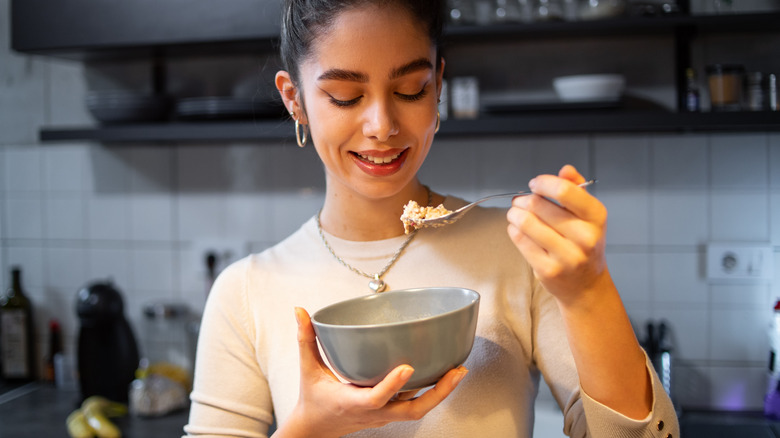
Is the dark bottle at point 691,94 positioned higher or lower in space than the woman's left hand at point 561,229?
higher

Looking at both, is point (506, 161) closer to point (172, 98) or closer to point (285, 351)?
point (172, 98)

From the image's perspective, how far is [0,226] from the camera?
257 cm

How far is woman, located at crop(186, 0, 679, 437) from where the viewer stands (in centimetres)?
75

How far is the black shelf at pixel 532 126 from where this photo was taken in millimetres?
1720

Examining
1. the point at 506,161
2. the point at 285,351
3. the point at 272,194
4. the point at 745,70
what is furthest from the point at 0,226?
the point at 745,70

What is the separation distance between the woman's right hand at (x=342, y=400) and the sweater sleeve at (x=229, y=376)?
0.17 m

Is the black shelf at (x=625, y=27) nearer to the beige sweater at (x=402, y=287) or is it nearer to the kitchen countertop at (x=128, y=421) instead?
the beige sweater at (x=402, y=287)

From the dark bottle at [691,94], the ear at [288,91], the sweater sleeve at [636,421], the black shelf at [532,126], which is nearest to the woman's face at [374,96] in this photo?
the ear at [288,91]

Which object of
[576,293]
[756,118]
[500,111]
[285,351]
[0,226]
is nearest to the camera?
[576,293]

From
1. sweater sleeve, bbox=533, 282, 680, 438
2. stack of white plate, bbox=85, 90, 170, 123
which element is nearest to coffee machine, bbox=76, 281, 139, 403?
stack of white plate, bbox=85, 90, 170, 123

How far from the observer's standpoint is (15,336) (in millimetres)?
2416

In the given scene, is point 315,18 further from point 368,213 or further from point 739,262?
point 739,262

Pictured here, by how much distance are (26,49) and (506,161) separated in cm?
149

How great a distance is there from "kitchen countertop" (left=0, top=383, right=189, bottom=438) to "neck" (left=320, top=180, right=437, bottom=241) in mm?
1126
